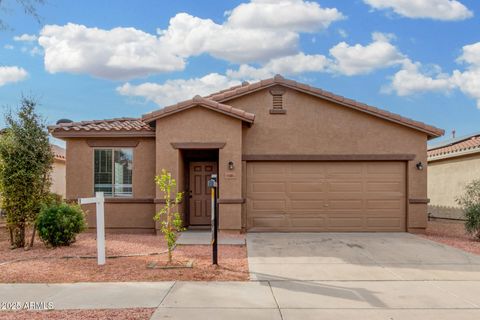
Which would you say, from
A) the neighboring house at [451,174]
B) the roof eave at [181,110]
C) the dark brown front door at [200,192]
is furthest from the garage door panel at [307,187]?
the neighboring house at [451,174]

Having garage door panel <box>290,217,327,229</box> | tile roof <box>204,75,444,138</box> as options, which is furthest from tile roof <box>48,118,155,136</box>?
garage door panel <box>290,217,327,229</box>

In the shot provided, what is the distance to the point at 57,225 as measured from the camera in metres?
10.9

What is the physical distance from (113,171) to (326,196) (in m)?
6.71

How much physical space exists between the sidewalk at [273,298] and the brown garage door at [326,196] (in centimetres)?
622

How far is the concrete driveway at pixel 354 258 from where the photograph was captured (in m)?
8.34

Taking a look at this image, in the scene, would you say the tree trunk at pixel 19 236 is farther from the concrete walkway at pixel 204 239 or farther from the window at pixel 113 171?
the concrete walkway at pixel 204 239

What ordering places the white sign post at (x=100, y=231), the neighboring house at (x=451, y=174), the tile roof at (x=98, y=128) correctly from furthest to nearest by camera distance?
1. the neighboring house at (x=451, y=174)
2. the tile roof at (x=98, y=128)
3. the white sign post at (x=100, y=231)

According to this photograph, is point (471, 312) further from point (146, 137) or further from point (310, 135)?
point (146, 137)

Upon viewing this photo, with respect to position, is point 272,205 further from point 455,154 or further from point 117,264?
point 455,154

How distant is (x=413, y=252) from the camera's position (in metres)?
10.6

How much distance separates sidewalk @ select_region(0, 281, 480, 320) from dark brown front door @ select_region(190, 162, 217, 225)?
741 centimetres

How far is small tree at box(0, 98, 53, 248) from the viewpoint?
11.0m

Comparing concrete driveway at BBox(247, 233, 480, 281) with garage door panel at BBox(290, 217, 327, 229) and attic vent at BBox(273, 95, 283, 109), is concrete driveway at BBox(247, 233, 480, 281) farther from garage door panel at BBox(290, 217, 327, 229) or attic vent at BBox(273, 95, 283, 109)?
attic vent at BBox(273, 95, 283, 109)

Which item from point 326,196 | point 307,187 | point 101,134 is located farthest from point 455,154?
point 101,134
